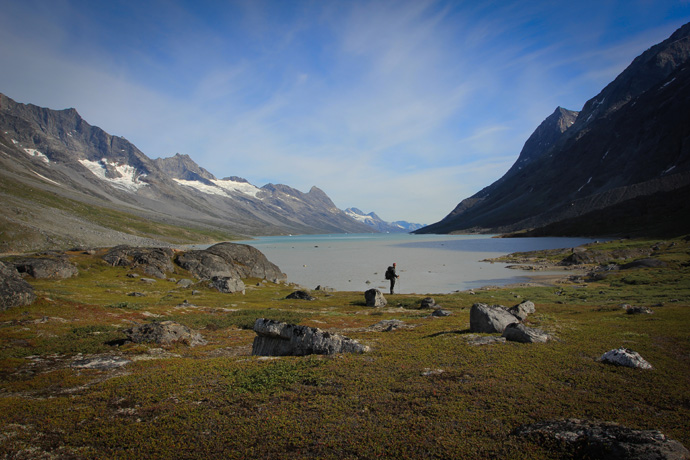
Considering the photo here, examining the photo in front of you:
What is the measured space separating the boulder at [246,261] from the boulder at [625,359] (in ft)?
208

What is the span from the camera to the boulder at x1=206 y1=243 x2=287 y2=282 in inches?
2781

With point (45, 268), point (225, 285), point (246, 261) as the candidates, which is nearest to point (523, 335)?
point (225, 285)

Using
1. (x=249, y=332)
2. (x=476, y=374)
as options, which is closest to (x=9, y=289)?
(x=249, y=332)

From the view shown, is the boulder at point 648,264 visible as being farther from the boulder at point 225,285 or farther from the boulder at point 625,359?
the boulder at point 225,285

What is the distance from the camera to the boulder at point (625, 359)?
13.4 meters

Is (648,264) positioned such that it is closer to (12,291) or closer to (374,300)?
(374,300)

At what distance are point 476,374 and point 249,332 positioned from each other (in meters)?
17.3

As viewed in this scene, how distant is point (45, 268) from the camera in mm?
45219

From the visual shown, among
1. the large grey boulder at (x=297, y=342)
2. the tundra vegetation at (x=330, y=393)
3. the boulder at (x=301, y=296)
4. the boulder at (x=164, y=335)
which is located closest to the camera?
the tundra vegetation at (x=330, y=393)

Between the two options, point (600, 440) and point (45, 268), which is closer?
point (600, 440)

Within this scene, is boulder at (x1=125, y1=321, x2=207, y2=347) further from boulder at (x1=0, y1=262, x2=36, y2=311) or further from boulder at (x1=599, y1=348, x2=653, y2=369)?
boulder at (x1=599, y1=348, x2=653, y2=369)

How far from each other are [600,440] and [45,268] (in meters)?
59.6

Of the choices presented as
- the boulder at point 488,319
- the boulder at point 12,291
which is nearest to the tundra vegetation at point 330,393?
the boulder at point 488,319

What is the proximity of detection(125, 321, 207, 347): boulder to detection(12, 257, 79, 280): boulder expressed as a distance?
1436 inches
